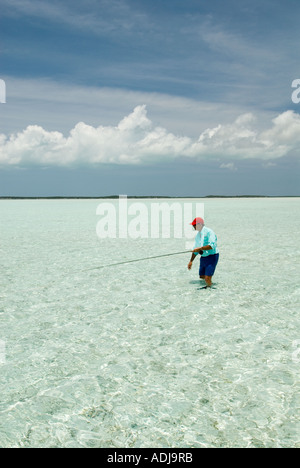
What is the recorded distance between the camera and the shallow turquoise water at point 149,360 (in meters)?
3.44

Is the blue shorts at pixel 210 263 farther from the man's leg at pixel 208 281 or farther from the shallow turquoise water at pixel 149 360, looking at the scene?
the shallow turquoise water at pixel 149 360

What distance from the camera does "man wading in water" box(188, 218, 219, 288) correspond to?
7691 mm

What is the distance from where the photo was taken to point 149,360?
4730 mm

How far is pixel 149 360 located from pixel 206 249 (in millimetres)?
3372

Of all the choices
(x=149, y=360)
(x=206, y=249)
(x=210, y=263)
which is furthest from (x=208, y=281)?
(x=149, y=360)

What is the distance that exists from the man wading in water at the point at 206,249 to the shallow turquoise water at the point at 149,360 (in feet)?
1.38

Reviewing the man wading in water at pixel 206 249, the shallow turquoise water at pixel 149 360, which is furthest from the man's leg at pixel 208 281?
the shallow turquoise water at pixel 149 360

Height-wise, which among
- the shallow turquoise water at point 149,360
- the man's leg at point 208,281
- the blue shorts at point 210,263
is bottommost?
the shallow turquoise water at point 149,360

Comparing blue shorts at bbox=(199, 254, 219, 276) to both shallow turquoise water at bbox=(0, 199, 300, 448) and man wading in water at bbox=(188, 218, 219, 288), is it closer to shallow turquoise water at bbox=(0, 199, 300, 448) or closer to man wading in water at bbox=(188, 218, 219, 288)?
man wading in water at bbox=(188, 218, 219, 288)

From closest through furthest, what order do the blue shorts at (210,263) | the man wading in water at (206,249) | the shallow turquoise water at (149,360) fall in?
the shallow turquoise water at (149,360) → the man wading in water at (206,249) → the blue shorts at (210,263)

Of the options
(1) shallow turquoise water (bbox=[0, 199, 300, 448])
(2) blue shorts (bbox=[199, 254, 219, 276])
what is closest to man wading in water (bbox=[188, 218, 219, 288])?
(2) blue shorts (bbox=[199, 254, 219, 276])

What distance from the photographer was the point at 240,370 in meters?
4.44
